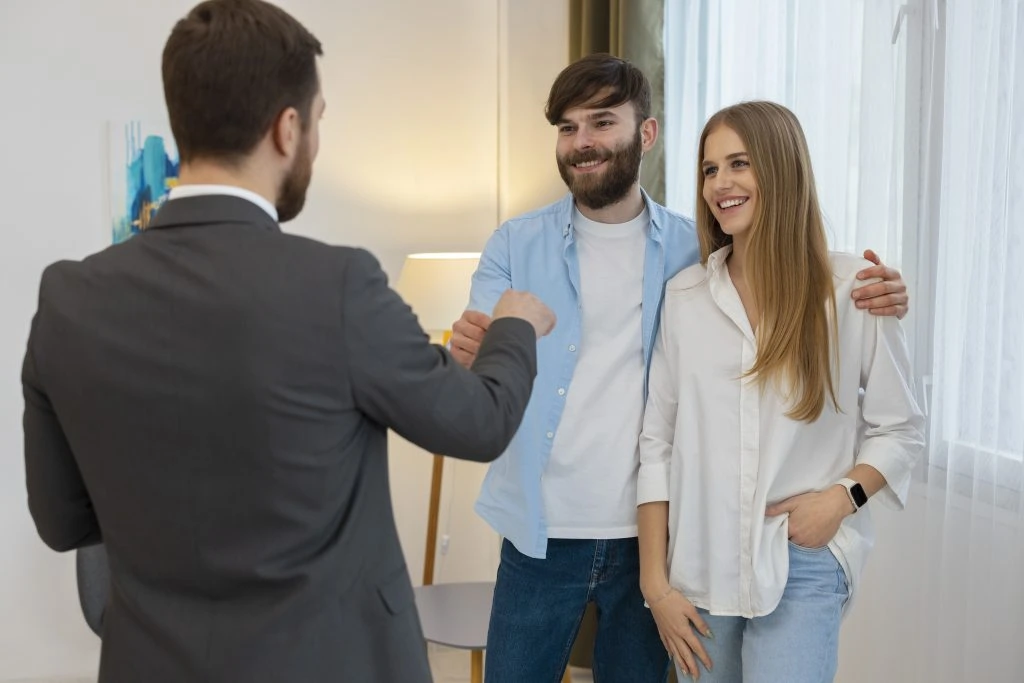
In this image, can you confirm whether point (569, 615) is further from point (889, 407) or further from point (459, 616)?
point (459, 616)

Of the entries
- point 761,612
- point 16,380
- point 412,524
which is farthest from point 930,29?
point 16,380

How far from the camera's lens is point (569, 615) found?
2.00 m

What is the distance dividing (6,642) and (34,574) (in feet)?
0.79

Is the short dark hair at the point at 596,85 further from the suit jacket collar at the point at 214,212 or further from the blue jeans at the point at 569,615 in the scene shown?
the suit jacket collar at the point at 214,212

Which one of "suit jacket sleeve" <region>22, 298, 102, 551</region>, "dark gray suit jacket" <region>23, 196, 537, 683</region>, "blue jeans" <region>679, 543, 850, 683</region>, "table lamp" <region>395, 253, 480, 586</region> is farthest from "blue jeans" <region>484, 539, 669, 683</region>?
"table lamp" <region>395, 253, 480, 586</region>

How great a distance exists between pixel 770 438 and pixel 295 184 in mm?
893

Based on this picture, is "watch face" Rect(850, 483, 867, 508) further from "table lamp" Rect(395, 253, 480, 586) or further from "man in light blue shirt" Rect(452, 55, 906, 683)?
"table lamp" Rect(395, 253, 480, 586)

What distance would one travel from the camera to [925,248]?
215cm

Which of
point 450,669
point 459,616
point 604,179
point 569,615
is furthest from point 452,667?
point 604,179

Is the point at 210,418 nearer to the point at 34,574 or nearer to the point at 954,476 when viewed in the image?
the point at 954,476

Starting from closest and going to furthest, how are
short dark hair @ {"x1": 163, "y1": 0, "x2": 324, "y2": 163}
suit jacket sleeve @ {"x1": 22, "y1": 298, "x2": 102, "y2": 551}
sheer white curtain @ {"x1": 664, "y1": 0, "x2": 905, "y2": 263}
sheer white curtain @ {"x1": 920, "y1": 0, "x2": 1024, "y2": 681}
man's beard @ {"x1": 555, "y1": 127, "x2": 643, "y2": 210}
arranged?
1. short dark hair @ {"x1": 163, "y1": 0, "x2": 324, "y2": 163}
2. suit jacket sleeve @ {"x1": 22, "y1": 298, "x2": 102, "y2": 551}
3. sheer white curtain @ {"x1": 920, "y1": 0, "x2": 1024, "y2": 681}
4. man's beard @ {"x1": 555, "y1": 127, "x2": 643, "y2": 210}
5. sheer white curtain @ {"x1": 664, "y1": 0, "x2": 905, "y2": 263}

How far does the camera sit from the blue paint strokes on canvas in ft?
11.7

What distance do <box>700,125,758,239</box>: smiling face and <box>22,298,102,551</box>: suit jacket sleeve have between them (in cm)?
109

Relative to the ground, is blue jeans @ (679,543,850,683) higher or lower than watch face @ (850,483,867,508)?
lower
